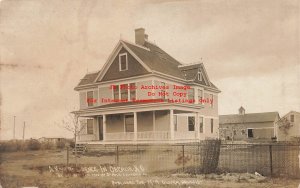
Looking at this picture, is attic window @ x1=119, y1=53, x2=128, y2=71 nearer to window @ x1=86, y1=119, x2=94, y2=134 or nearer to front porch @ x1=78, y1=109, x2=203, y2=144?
front porch @ x1=78, y1=109, x2=203, y2=144

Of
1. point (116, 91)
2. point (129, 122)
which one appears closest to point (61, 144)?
point (116, 91)

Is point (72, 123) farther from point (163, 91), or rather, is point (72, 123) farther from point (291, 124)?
point (291, 124)

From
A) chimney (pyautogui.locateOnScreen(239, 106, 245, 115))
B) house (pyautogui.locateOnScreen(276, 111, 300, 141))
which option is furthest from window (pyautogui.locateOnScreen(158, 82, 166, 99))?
house (pyautogui.locateOnScreen(276, 111, 300, 141))

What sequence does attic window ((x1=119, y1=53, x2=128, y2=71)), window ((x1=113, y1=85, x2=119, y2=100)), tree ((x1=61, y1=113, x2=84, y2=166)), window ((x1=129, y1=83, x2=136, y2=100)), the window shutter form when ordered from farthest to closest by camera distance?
attic window ((x1=119, y1=53, x2=128, y2=71))
window ((x1=113, y1=85, x2=119, y2=100))
window ((x1=129, y1=83, x2=136, y2=100))
the window shutter
tree ((x1=61, y1=113, x2=84, y2=166))

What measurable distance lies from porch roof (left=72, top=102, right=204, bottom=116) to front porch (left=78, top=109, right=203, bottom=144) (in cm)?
24

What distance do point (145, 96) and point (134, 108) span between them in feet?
8.19

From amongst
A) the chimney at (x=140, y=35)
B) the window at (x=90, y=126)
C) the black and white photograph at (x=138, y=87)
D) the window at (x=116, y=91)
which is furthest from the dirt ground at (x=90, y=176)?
the chimney at (x=140, y=35)

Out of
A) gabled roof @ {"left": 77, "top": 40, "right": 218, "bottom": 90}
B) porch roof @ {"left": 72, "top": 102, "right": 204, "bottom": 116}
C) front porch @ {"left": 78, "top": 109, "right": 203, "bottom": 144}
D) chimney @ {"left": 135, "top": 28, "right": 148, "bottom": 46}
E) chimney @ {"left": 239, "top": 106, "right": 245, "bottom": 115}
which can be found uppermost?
chimney @ {"left": 135, "top": 28, "right": 148, "bottom": 46}

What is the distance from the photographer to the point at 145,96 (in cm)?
977

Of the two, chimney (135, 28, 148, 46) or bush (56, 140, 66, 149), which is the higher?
chimney (135, 28, 148, 46)

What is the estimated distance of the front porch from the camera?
1110 centimetres

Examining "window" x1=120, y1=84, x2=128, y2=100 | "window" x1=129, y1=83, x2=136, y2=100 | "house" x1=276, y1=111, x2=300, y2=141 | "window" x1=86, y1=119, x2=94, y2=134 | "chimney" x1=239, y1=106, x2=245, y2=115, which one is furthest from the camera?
"window" x1=86, y1=119, x2=94, y2=134

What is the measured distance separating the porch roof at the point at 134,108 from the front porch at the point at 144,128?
0.24 m

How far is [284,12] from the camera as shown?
7.42 metres
